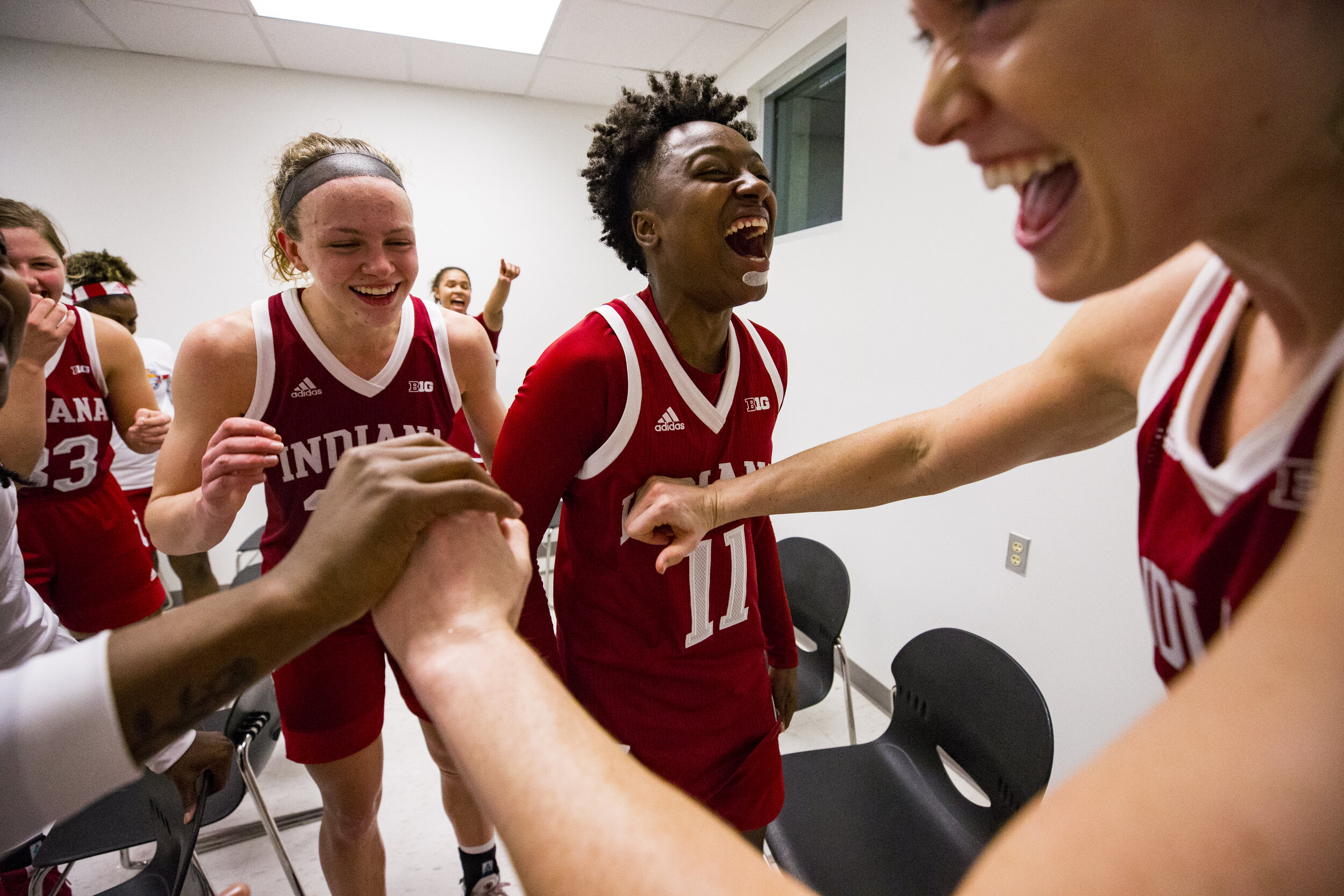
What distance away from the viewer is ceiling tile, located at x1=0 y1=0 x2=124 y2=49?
10.2 ft

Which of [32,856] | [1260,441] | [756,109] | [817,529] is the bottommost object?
[32,856]

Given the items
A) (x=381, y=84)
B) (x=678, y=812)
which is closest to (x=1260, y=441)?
(x=678, y=812)

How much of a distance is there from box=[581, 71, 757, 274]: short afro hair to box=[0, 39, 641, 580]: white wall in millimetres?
2971

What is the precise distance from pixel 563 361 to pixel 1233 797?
1.00 m

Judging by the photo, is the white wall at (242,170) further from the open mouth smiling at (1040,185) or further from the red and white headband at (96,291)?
the open mouth smiling at (1040,185)

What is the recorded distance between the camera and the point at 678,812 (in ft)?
1.36

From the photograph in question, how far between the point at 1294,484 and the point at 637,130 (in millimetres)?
1272

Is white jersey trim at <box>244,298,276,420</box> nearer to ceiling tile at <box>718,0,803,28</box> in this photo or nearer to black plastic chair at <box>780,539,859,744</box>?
black plastic chair at <box>780,539,859,744</box>

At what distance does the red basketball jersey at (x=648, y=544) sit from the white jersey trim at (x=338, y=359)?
21.4 inches

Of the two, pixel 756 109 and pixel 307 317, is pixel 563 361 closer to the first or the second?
pixel 307 317

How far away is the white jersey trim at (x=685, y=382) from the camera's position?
119 centimetres

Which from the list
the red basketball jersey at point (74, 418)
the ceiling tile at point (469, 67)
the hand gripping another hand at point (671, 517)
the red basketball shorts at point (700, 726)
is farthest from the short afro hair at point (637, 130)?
the ceiling tile at point (469, 67)

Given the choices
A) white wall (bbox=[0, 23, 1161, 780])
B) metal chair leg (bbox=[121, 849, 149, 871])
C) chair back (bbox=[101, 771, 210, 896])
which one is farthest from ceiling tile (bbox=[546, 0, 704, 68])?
metal chair leg (bbox=[121, 849, 149, 871])

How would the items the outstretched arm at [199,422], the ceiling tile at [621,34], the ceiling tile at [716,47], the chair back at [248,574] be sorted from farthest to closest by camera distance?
1. the ceiling tile at [716,47]
2. the ceiling tile at [621,34]
3. the chair back at [248,574]
4. the outstretched arm at [199,422]
